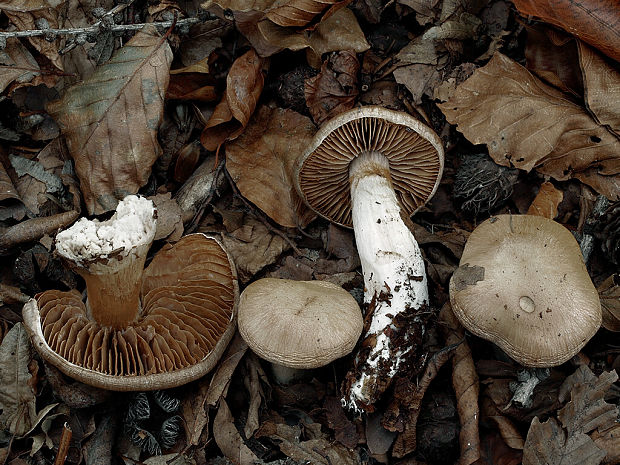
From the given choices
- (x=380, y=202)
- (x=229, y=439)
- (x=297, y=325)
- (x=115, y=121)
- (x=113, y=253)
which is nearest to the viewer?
(x=113, y=253)

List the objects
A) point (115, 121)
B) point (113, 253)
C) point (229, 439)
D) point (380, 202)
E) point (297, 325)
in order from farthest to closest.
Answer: point (115, 121) → point (380, 202) → point (229, 439) → point (297, 325) → point (113, 253)

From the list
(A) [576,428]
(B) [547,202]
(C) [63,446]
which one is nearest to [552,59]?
(B) [547,202]

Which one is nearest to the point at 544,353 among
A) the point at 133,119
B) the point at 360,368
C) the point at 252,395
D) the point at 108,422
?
the point at 360,368

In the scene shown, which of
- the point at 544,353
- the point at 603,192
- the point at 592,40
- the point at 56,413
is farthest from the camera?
the point at 603,192

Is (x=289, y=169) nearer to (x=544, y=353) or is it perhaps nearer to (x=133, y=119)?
(x=133, y=119)

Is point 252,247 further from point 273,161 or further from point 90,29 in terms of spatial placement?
point 90,29

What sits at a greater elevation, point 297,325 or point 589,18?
point 589,18

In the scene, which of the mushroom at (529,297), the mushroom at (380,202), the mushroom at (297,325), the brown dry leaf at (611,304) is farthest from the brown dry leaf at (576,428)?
the mushroom at (297,325)
